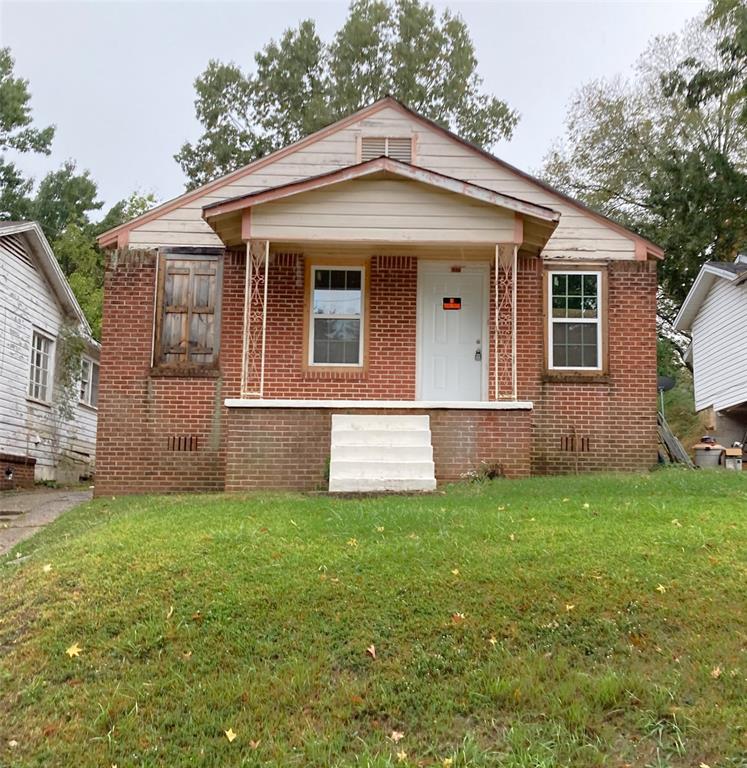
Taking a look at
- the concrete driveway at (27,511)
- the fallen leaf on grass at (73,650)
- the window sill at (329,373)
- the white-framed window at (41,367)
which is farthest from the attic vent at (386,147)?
the white-framed window at (41,367)

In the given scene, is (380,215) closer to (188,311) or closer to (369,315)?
(369,315)

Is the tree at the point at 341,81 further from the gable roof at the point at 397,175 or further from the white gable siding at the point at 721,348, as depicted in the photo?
the gable roof at the point at 397,175

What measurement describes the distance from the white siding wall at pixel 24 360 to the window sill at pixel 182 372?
5625 mm

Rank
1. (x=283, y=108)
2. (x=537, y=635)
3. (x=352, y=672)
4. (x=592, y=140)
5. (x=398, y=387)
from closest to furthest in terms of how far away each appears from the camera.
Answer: (x=352, y=672)
(x=537, y=635)
(x=398, y=387)
(x=592, y=140)
(x=283, y=108)

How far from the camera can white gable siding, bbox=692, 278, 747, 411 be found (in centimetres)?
1820

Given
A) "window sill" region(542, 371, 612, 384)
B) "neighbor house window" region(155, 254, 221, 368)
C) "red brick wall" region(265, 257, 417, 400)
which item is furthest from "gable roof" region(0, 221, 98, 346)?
"window sill" region(542, 371, 612, 384)

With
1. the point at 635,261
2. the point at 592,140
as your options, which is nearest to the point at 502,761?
the point at 635,261

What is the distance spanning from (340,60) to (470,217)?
80.5 feet

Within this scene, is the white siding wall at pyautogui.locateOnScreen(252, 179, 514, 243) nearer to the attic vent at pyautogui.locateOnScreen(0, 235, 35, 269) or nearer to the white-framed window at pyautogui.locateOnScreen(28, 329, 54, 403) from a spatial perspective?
the attic vent at pyautogui.locateOnScreen(0, 235, 35, 269)

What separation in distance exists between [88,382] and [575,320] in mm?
13558

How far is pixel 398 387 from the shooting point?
1074 cm

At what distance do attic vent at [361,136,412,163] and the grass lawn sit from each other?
6.78 meters

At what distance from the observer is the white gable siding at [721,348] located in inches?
717

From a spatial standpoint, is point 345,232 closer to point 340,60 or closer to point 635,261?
point 635,261
